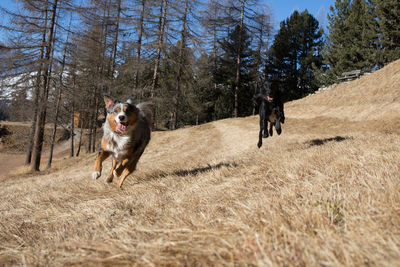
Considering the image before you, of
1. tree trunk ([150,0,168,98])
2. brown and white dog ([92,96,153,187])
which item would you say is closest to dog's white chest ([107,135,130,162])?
brown and white dog ([92,96,153,187])

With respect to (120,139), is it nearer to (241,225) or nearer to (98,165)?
(98,165)

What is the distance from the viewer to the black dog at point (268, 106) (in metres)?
7.12

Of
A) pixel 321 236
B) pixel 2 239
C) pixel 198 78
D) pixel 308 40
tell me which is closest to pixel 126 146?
pixel 2 239

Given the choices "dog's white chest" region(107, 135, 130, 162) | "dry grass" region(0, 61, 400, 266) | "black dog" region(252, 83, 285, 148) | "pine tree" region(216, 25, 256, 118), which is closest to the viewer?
"dry grass" region(0, 61, 400, 266)

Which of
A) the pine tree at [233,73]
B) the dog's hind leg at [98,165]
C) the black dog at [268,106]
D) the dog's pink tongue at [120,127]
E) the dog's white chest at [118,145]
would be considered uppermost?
the pine tree at [233,73]

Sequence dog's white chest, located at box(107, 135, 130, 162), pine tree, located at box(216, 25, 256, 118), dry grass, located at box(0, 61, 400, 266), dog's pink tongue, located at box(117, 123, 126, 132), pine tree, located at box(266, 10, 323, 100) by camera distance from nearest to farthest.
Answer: dry grass, located at box(0, 61, 400, 266) < dog's pink tongue, located at box(117, 123, 126, 132) < dog's white chest, located at box(107, 135, 130, 162) < pine tree, located at box(216, 25, 256, 118) < pine tree, located at box(266, 10, 323, 100)

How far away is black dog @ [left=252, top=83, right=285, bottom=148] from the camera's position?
712 cm

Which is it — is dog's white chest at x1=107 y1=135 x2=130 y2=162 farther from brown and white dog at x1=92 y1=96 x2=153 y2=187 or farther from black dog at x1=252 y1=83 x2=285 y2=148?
black dog at x1=252 y1=83 x2=285 y2=148

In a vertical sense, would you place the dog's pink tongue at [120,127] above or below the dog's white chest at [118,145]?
above

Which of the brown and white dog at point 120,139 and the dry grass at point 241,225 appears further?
the brown and white dog at point 120,139

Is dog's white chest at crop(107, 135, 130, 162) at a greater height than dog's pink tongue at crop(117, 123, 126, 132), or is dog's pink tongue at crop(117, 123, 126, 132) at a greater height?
dog's pink tongue at crop(117, 123, 126, 132)

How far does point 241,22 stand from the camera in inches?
1141

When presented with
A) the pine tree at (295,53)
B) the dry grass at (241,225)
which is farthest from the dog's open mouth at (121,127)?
the pine tree at (295,53)

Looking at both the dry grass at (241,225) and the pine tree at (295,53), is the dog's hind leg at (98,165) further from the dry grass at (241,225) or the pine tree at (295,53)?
the pine tree at (295,53)
